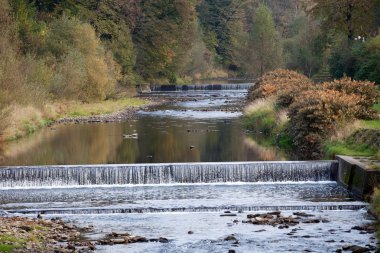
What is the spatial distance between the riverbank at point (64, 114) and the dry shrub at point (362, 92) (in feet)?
61.3

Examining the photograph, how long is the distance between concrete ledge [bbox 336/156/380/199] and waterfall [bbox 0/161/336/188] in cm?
119

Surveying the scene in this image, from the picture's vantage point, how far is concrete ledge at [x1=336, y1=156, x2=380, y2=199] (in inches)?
1093

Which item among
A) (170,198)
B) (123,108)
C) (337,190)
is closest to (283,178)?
(337,190)

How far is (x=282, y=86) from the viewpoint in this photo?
5772 centimetres

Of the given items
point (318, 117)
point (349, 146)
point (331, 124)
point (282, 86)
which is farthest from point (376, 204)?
point (282, 86)

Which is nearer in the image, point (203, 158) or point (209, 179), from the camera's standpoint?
point (209, 179)

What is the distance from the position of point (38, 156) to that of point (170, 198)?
12.1 meters

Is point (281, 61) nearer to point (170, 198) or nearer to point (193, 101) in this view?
point (193, 101)

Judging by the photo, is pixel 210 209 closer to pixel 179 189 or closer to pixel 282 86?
pixel 179 189

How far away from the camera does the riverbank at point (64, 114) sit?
153 ft

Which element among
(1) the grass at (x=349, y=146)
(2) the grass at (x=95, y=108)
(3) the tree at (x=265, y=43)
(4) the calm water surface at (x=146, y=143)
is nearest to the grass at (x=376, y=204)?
(1) the grass at (x=349, y=146)

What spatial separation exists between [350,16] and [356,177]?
4336 centimetres

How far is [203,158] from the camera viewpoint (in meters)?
37.7

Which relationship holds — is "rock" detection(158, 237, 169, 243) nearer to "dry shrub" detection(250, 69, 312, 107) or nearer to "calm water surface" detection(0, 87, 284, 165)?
"calm water surface" detection(0, 87, 284, 165)
